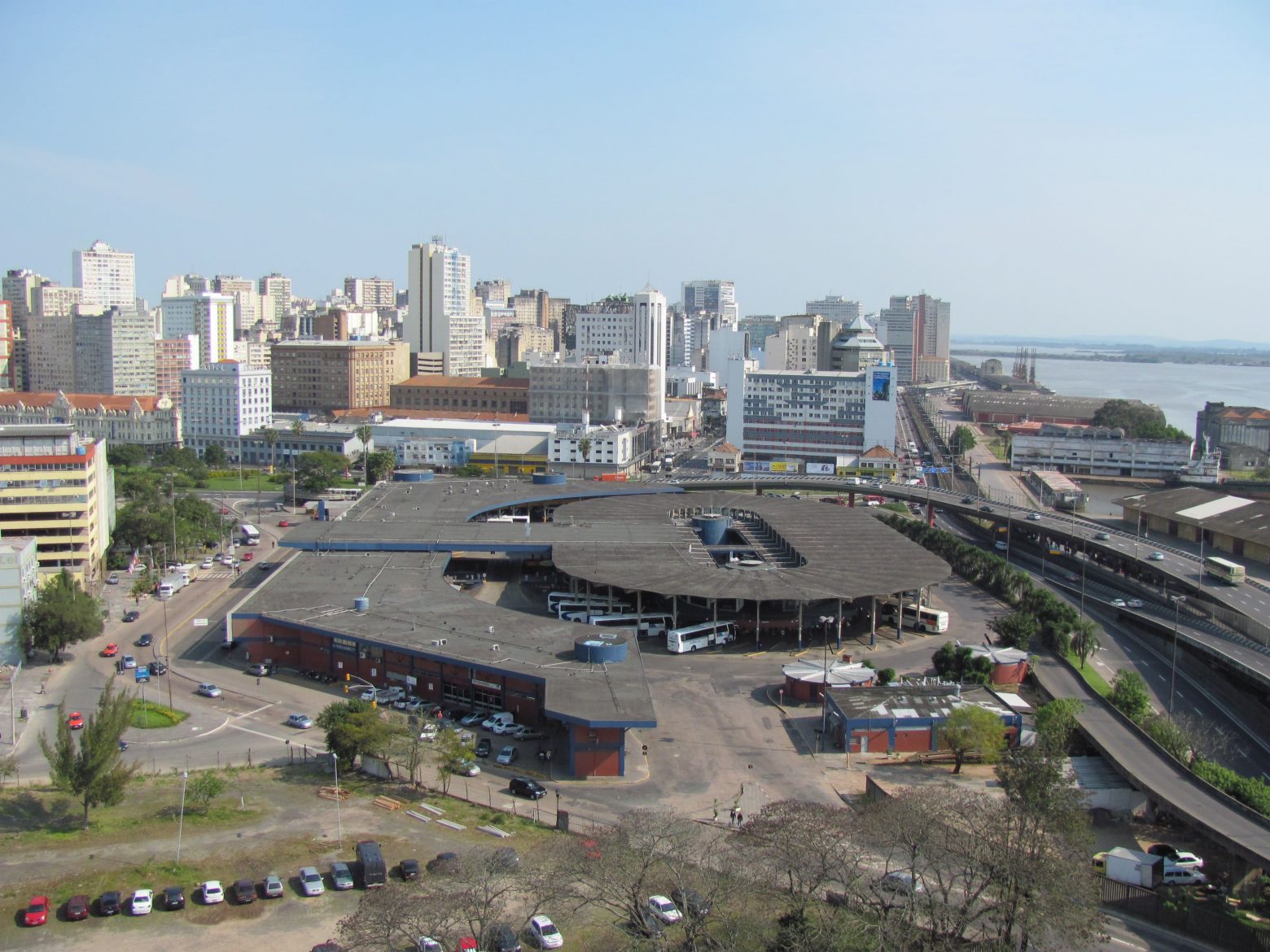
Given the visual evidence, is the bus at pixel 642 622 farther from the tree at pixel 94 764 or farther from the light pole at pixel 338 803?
the tree at pixel 94 764

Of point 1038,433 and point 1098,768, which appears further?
point 1038,433

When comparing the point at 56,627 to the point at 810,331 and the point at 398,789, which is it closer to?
the point at 398,789

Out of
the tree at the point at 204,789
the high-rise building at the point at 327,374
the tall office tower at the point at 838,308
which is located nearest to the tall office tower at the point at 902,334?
the tall office tower at the point at 838,308

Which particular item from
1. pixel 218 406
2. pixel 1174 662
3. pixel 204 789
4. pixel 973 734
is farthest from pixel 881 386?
pixel 204 789

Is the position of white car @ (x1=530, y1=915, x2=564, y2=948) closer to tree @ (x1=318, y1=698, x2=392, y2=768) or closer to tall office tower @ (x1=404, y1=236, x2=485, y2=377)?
tree @ (x1=318, y1=698, x2=392, y2=768)

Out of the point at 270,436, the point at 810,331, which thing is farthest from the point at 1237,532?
the point at 810,331

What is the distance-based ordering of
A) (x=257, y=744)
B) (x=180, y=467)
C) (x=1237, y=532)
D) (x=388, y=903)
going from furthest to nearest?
(x=180, y=467) < (x=1237, y=532) < (x=257, y=744) < (x=388, y=903)

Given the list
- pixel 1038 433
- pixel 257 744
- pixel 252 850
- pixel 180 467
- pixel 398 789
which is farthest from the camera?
pixel 1038 433

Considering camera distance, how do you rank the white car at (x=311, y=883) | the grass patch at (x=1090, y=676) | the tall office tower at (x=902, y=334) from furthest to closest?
the tall office tower at (x=902, y=334) → the grass patch at (x=1090, y=676) → the white car at (x=311, y=883)
